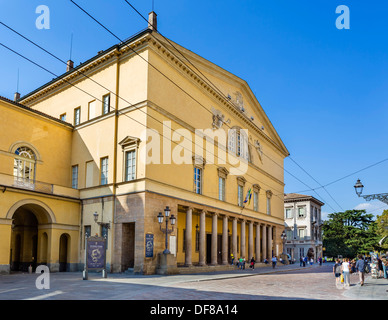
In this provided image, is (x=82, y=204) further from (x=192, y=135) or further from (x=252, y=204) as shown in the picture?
(x=252, y=204)

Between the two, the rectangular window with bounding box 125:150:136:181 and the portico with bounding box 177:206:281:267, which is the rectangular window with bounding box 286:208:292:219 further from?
the rectangular window with bounding box 125:150:136:181

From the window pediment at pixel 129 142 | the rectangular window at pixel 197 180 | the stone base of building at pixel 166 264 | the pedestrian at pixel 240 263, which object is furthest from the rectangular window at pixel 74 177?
the pedestrian at pixel 240 263

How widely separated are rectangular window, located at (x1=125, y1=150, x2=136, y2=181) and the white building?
48.6 m

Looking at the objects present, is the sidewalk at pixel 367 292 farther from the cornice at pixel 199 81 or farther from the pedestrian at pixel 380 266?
the cornice at pixel 199 81

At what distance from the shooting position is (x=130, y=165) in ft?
85.5

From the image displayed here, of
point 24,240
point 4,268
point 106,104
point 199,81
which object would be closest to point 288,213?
point 199,81

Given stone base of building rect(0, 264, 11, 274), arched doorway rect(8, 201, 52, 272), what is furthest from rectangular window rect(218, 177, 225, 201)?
stone base of building rect(0, 264, 11, 274)

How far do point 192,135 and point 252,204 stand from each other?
46.1 feet

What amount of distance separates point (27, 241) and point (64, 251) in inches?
131

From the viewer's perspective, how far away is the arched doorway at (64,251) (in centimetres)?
2694

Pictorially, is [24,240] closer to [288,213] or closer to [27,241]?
[27,241]

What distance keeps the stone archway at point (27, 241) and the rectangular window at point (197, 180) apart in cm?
1142

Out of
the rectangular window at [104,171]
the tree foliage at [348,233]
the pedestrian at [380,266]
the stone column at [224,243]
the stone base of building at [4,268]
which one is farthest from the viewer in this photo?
the tree foliage at [348,233]
